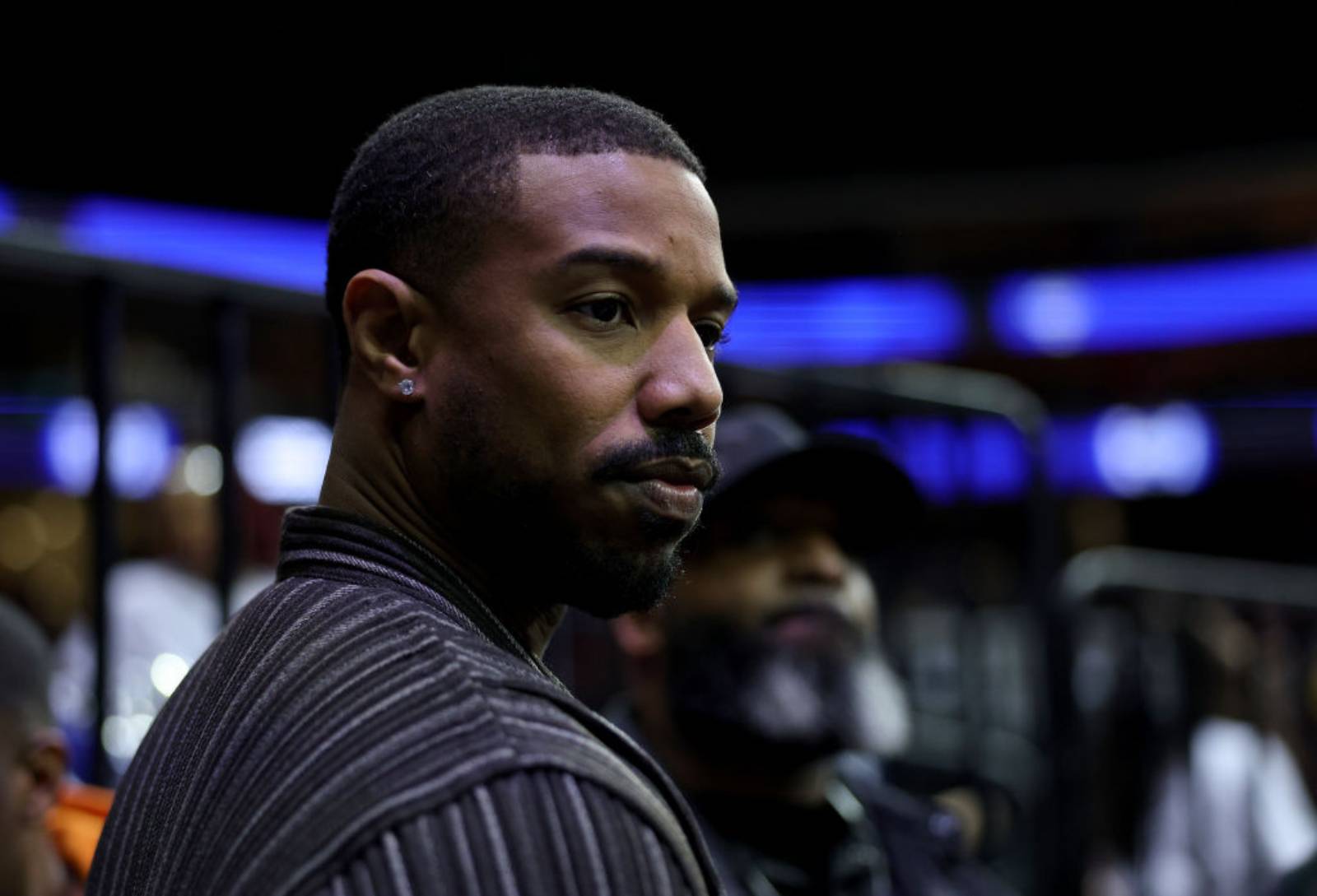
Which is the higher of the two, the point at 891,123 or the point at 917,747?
the point at 891,123

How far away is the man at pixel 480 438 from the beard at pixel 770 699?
164cm

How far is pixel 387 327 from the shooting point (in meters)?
1.45

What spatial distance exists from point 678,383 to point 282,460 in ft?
16.5

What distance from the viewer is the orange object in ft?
7.18

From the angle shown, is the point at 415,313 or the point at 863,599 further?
the point at 863,599

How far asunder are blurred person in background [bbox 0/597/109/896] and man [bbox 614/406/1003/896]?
1210 millimetres

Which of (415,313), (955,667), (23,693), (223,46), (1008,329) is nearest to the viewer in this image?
(415,313)

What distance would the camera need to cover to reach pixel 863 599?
333 centimetres

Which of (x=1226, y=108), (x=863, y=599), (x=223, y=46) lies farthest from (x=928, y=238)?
(x=863, y=599)

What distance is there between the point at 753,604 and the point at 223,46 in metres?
7.54

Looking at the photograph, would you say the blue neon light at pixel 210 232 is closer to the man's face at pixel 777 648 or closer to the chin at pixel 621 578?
the man's face at pixel 777 648

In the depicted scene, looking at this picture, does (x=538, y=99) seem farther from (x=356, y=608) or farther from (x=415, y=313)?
(x=356, y=608)

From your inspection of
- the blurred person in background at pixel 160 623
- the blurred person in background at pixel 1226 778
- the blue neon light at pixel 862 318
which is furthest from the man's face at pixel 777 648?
the blue neon light at pixel 862 318

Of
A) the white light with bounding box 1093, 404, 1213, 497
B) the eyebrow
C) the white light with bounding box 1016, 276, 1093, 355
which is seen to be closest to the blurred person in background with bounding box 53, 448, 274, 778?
the eyebrow
